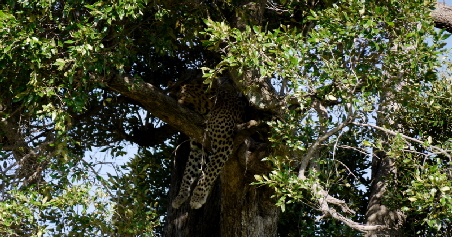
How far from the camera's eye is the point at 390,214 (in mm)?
8047

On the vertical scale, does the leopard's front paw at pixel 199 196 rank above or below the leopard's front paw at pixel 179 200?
below

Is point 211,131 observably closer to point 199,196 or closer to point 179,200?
point 199,196

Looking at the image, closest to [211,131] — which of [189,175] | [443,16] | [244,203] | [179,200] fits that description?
[244,203]

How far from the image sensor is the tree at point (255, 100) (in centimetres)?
554

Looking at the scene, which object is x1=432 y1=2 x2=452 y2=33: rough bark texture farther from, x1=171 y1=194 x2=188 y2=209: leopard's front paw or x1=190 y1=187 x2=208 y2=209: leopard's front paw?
x1=171 y1=194 x2=188 y2=209: leopard's front paw

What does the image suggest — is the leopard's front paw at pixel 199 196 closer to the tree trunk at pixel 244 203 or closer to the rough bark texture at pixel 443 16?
the tree trunk at pixel 244 203

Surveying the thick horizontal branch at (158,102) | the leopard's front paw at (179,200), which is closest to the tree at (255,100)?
the thick horizontal branch at (158,102)

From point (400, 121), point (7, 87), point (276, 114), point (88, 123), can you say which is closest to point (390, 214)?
point (400, 121)

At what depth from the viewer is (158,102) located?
6.91 m

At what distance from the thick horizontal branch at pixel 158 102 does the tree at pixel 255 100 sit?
1 centimetres

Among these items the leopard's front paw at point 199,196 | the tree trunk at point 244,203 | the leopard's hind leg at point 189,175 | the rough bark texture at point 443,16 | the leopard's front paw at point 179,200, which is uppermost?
the rough bark texture at point 443,16

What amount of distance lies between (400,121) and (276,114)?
2.01m

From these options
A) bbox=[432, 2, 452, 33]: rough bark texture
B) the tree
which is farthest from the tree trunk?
bbox=[432, 2, 452, 33]: rough bark texture

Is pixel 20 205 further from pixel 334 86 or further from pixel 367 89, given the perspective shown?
pixel 367 89
